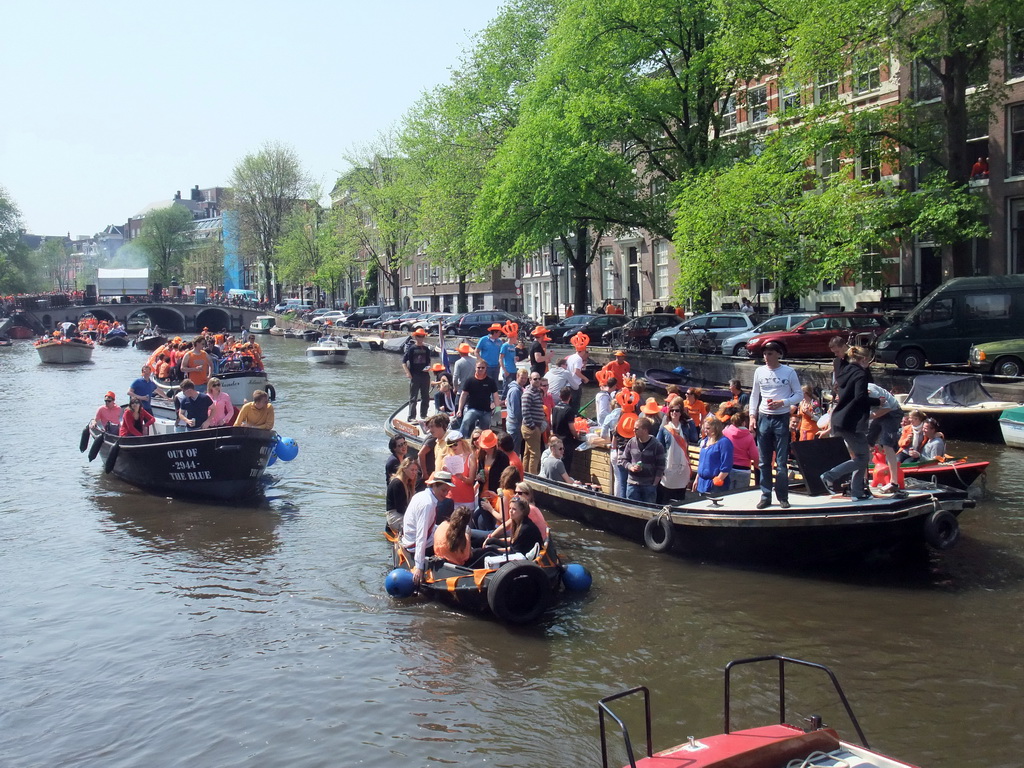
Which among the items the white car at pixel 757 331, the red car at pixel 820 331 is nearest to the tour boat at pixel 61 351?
the white car at pixel 757 331

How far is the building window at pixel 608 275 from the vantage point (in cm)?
5256

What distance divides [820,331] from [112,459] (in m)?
18.9

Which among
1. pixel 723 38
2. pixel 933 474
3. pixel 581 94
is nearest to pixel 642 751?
pixel 933 474

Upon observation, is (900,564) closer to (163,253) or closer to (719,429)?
(719,429)

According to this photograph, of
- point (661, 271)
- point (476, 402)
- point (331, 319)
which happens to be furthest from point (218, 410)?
point (331, 319)

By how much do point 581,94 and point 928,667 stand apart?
83.6 feet

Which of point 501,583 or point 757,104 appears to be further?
point 757,104

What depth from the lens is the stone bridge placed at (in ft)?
251

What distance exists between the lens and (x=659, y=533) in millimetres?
11320

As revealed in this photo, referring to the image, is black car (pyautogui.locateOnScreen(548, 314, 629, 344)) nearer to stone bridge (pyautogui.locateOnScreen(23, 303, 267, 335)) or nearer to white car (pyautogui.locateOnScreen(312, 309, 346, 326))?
white car (pyautogui.locateOnScreen(312, 309, 346, 326))

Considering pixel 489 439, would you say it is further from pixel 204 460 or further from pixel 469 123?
pixel 469 123

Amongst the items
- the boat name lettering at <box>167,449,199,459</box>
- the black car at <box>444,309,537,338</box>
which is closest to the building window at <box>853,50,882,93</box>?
the boat name lettering at <box>167,449,199,459</box>

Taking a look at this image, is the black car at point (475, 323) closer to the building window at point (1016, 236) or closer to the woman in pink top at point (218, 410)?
the building window at point (1016, 236)

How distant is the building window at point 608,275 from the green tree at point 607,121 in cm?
1926
